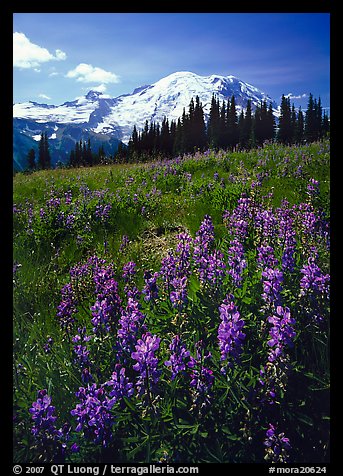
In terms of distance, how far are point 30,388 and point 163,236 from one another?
304 centimetres

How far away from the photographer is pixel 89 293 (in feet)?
10.4

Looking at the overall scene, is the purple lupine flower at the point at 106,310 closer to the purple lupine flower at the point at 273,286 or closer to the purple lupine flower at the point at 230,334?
the purple lupine flower at the point at 230,334

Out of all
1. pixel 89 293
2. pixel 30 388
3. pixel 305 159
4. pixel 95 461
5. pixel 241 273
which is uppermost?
pixel 305 159

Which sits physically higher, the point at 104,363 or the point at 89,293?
the point at 89,293

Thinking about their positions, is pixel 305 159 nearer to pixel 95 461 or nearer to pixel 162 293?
pixel 162 293

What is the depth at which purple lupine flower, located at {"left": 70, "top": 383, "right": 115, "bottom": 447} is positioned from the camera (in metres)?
1.66

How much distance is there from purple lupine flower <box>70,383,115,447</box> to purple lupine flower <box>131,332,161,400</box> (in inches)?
7.7

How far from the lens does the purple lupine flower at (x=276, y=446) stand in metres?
1.69

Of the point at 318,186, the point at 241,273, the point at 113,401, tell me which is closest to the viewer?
the point at 113,401

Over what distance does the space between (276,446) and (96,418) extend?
978 mm

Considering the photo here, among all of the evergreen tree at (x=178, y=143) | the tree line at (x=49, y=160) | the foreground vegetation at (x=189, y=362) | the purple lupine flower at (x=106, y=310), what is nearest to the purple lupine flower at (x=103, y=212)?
the foreground vegetation at (x=189, y=362)

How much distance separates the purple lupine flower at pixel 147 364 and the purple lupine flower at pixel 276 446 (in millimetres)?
669

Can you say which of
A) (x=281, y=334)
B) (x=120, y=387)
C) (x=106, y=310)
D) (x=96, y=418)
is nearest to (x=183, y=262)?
(x=106, y=310)
